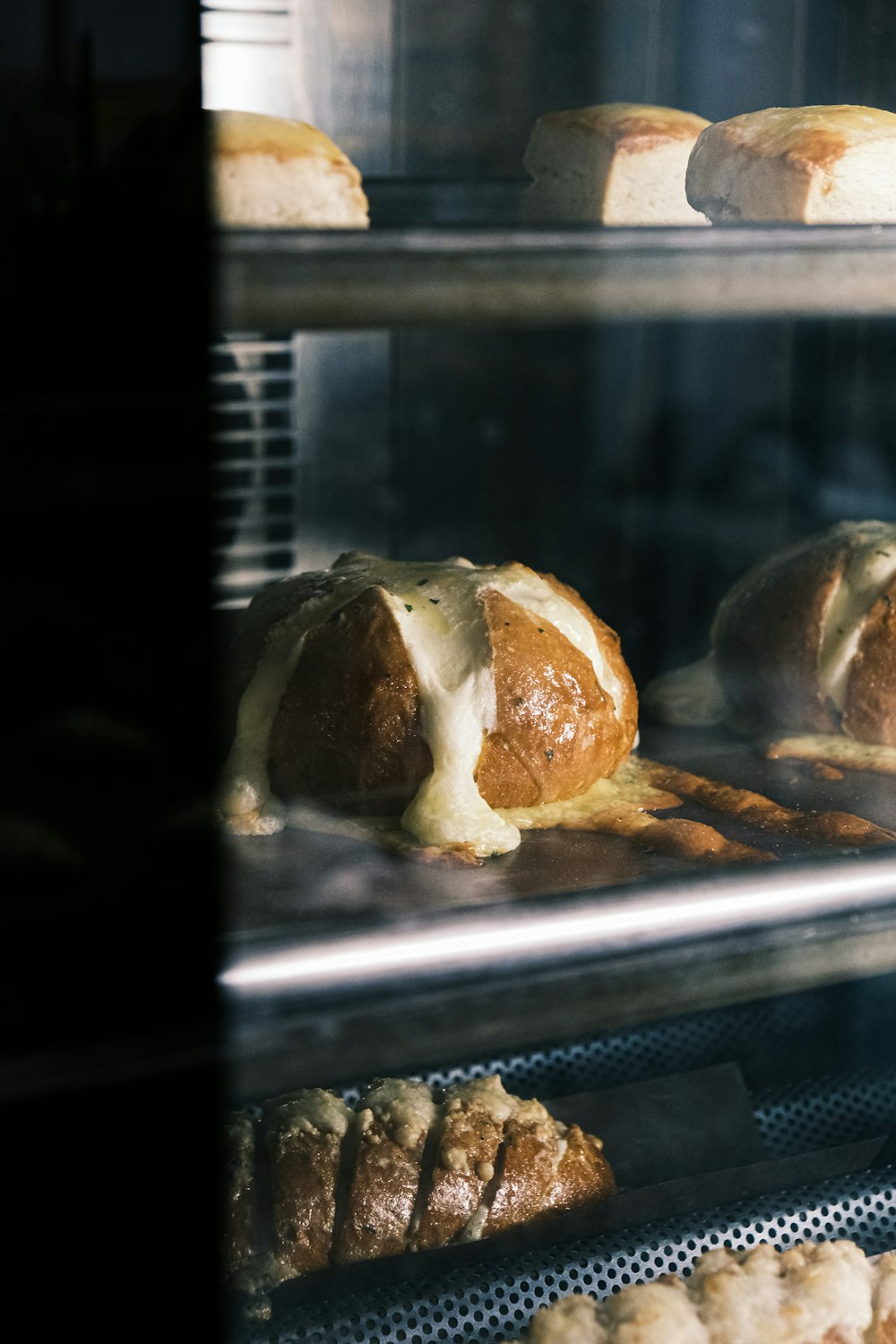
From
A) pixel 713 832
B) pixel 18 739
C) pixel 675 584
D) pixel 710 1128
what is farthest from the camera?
pixel 675 584

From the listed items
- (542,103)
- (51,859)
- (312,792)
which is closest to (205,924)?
(51,859)

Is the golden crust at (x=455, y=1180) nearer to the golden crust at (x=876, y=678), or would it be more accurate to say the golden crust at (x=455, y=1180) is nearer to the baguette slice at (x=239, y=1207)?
the baguette slice at (x=239, y=1207)

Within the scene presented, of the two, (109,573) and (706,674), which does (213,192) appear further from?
(706,674)

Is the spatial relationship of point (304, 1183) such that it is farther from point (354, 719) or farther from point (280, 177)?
point (280, 177)

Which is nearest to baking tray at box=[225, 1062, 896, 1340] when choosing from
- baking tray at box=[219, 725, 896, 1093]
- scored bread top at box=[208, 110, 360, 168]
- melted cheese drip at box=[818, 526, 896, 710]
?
baking tray at box=[219, 725, 896, 1093]

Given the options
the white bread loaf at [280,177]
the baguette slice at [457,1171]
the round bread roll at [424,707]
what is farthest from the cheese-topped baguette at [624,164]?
the baguette slice at [457,1171]

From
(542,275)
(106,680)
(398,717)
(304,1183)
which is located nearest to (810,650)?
(398,717)
